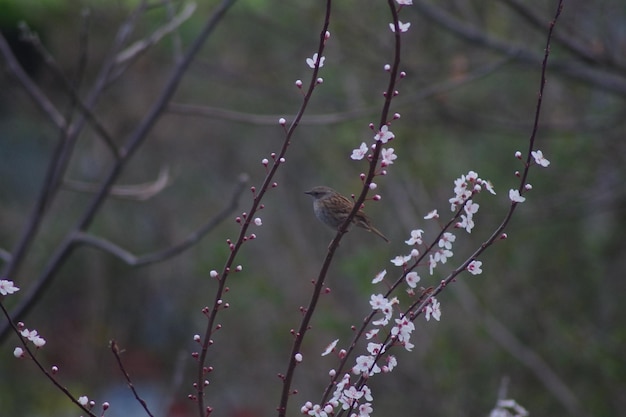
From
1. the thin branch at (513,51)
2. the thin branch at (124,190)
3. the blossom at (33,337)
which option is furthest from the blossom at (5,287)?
the thin branch at (513,51)

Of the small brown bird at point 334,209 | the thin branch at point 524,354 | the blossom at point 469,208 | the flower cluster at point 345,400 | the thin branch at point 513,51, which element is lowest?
the flower cluster at point 345,400

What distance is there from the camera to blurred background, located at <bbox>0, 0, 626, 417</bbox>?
269 inches

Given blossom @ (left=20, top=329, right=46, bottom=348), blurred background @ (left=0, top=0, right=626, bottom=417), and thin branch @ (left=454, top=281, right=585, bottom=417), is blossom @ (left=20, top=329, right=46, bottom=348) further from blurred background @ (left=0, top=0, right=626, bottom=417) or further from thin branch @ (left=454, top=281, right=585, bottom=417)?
thin branch @ (left=454, top=281, right=585, bottom=417)

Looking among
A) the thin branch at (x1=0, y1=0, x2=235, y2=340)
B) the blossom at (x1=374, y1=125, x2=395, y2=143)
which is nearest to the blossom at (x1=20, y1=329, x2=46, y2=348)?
the blossom at (x1=374, y1=125, x2=395, y2=143)

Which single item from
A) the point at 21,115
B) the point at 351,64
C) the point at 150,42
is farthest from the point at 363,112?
the point at 21,115

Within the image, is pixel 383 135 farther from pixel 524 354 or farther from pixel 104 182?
pixel 524 354

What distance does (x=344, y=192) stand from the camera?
30.2 ft

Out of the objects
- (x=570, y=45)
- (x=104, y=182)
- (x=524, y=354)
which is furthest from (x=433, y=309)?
(x=524, y=354)

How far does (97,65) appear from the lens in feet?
32.9

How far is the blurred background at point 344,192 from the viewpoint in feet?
22.4

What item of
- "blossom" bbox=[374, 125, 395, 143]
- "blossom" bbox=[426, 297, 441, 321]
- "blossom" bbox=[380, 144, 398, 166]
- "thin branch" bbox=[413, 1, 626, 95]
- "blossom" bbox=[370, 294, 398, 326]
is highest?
"thin branch" bbox=[413, 1, 626, 95]

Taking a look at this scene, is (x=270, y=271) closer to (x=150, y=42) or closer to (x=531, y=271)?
(x=531, y=271)

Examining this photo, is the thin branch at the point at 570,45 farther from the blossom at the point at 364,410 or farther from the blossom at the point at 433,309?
the blossom at the point at 364,410

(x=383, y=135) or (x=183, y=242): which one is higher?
(x=183, y=242)
